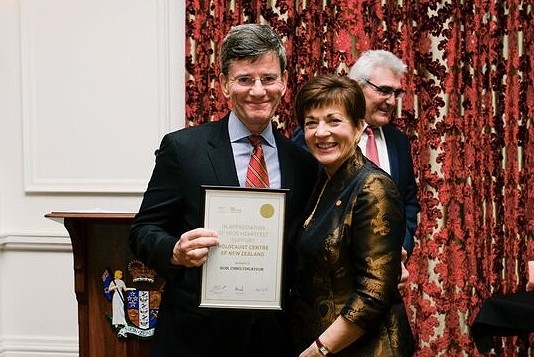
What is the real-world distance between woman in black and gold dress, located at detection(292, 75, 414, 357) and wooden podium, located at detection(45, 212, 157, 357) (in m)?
1.37

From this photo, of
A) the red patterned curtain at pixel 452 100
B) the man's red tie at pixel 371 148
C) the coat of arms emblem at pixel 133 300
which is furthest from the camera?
the red patterned curtain at pixel 452 100

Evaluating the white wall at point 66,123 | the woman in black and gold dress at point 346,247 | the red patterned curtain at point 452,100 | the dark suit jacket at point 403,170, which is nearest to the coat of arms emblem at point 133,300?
the dark suit jacket at point 403,170

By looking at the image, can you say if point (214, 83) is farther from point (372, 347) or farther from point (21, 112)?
point (372, 347)

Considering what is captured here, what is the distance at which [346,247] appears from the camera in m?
1.62

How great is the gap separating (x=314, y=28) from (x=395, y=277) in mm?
2368

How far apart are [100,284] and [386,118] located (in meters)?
1.44

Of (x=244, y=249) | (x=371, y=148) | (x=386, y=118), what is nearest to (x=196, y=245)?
(x=244, y=249)

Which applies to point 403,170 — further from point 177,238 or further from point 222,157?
point 177,238

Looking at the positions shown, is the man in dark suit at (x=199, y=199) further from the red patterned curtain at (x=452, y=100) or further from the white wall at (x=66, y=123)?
the white wall at (x=66, y=123)

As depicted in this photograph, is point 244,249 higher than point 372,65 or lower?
lower

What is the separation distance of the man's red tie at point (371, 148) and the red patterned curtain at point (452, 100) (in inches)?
37.6

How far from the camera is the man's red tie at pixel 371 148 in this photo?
277 centimetres

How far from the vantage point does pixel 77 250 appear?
290 centimetres

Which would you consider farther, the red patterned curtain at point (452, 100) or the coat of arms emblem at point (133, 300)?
the red patterned curtain at point (452, 100)
